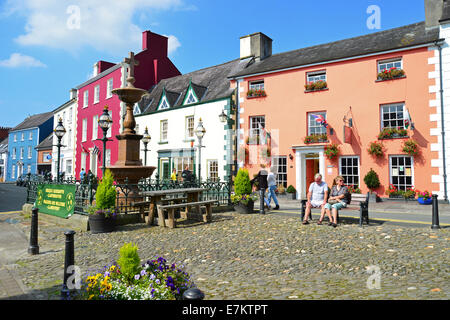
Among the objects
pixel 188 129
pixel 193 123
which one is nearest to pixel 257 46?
pixel 193 123

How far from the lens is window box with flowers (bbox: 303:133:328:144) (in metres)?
17.0

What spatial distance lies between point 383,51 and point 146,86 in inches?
783

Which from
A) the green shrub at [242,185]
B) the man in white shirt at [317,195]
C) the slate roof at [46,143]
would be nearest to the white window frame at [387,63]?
the green shrub at [242,185]

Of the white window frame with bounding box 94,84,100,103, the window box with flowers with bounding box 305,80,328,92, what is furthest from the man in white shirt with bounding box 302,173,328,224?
the white window frame with bounding box 94,84,100,103

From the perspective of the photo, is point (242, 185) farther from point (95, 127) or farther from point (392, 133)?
point (95, 127)

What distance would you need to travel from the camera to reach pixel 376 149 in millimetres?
15445

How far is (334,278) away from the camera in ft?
14.7

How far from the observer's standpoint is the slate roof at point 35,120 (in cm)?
4475

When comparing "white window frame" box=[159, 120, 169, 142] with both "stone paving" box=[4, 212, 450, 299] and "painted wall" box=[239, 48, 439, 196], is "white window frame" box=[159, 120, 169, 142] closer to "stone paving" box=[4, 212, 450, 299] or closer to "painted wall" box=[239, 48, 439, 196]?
"painted wall" box=[239, 48, 439, 196]

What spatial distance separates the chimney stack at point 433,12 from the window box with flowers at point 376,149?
656 cm

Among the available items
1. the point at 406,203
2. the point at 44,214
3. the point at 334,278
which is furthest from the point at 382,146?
the point at 44,214

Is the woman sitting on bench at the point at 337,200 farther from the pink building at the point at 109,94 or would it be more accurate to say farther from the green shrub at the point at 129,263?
the pink building at the point at 109,94

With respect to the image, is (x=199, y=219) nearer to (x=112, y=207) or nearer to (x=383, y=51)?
(x=112, y=207)

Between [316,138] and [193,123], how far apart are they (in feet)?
29.6
